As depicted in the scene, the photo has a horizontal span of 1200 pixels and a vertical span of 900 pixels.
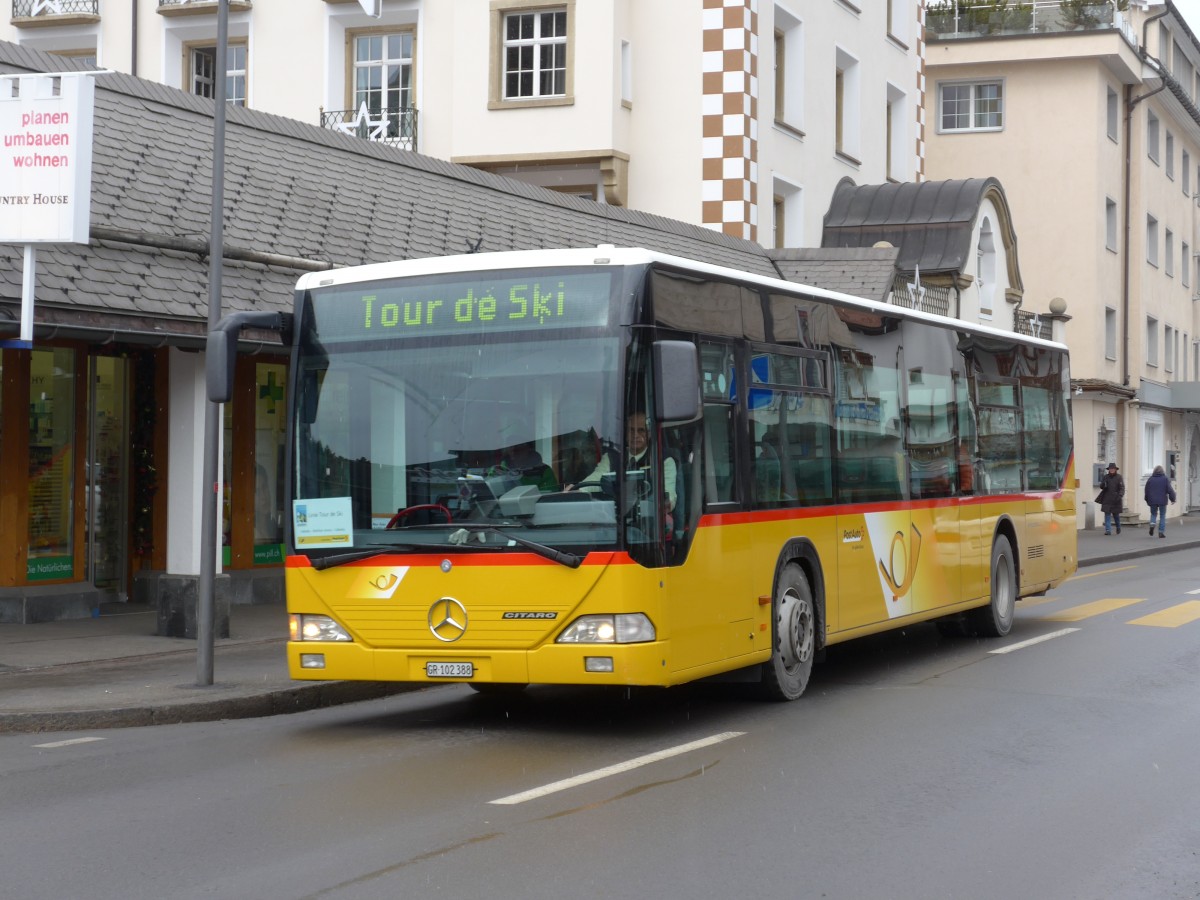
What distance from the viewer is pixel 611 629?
909cm

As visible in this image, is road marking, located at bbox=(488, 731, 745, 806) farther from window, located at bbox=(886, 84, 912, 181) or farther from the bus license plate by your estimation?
window, located at bbox=(886, 84, 912, 181)

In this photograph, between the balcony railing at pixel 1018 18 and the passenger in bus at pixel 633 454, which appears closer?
the passenger in bus at pixel 633 454

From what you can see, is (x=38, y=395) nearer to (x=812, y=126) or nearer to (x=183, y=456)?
(x=183, y=456)

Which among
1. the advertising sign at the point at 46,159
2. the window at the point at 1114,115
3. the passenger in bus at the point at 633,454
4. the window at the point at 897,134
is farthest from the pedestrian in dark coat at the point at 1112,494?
the passenger in bus at the point at 633,454

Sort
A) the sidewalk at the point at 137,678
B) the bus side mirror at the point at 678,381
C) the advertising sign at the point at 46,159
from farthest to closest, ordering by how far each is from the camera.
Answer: the advertising sign at the point at 46,159, the sidewalk at the point at 137,678, the bus side mirror at the point at 678,381

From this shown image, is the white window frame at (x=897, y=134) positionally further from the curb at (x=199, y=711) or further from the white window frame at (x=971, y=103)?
the curb at (x=199, y=711)

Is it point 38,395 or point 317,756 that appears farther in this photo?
point 38,395

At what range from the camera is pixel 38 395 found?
50.9 ft

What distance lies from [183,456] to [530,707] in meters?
5.30

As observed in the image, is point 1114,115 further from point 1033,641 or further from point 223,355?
point 223,355

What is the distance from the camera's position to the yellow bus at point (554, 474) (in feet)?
30.0

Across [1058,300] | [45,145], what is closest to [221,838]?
[45,145]

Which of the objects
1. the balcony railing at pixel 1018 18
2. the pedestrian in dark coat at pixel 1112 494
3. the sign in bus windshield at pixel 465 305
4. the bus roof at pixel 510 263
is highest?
the balcony railing at pixel 1018 18

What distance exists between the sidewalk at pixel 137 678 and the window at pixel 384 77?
1611cm
